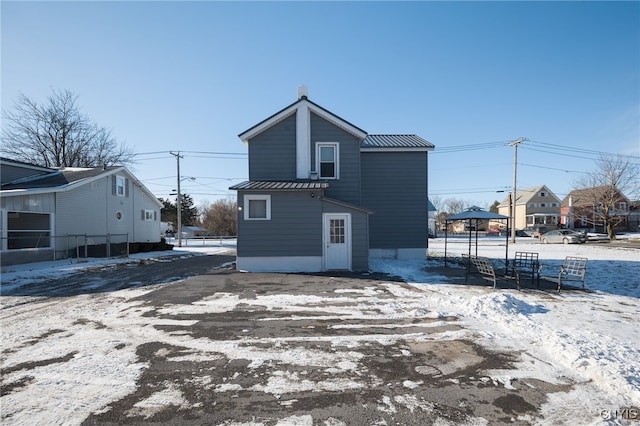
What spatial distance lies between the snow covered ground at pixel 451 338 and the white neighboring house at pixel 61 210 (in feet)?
29.7

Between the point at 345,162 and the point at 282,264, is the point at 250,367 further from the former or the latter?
the point at 345,162

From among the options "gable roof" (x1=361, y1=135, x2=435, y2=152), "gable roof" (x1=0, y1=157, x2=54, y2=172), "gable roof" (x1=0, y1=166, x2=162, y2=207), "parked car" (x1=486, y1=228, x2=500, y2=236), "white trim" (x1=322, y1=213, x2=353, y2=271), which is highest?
"gable roof" (x1=361, y1=135, x2=435, y2=152)

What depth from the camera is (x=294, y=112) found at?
1345 cm

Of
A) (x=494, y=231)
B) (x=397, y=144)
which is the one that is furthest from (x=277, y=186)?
(x=494, y=231)

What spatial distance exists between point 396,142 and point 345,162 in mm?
4080

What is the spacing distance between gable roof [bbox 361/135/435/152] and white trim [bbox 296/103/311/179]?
11.3 ft

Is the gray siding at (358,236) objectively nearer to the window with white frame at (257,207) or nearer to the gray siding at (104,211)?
the window with white frame at (257,207)

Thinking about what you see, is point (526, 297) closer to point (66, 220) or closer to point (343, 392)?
point (343, 392)

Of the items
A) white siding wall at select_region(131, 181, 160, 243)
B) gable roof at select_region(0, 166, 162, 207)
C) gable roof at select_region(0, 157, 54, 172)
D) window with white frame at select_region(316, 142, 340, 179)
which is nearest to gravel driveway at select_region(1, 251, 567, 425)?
window with white frame at select_region(316, 142, 340, 179)

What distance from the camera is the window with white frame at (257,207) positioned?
39.1ft

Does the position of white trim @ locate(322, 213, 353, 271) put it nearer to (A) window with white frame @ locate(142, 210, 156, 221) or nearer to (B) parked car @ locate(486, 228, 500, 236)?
(A) window with white frame @ locate(142, 210, 156, 221)

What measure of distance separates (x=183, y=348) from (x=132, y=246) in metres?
19.2

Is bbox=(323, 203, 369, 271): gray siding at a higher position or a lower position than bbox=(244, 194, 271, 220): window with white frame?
lower

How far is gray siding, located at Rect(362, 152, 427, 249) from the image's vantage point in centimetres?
1552
